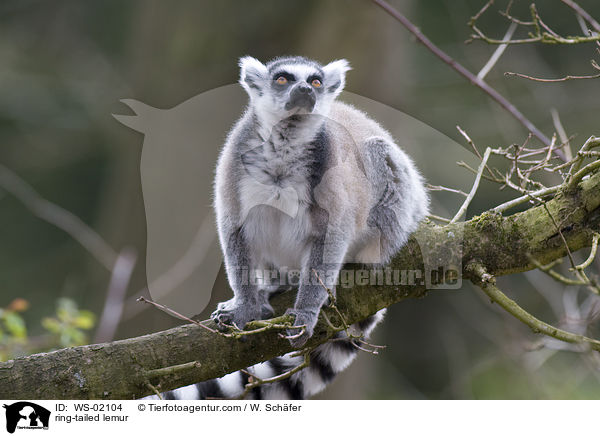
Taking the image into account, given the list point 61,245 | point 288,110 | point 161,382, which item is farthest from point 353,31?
point 61,245

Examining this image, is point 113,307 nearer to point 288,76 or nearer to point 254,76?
point 254,76

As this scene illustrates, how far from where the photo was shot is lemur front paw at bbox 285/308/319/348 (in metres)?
2.96

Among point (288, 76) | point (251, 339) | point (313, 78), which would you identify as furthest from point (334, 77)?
point (251, 339)

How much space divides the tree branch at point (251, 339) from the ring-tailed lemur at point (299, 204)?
22cm

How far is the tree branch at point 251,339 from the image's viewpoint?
104 inches

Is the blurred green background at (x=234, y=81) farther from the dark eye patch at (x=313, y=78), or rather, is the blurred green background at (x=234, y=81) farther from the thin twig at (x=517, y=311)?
the dark eye patch at (x=313, y=78)

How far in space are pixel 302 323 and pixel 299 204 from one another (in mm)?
624

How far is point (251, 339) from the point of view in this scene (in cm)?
289

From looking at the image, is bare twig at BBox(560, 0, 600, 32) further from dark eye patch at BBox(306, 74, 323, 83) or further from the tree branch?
dark eye patch at BBox(306, 74, 323, 83)

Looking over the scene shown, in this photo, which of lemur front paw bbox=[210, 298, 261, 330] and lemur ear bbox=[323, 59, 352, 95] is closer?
lemur front paw bbox=[210, 298, 261, 330]

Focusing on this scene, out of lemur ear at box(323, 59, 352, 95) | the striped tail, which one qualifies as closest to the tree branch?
the striped tail

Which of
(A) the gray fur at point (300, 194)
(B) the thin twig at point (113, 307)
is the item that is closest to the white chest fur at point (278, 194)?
(A) the gray fur at point (300, 194)

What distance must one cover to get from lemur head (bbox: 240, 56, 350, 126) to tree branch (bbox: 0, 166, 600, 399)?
96 cm
